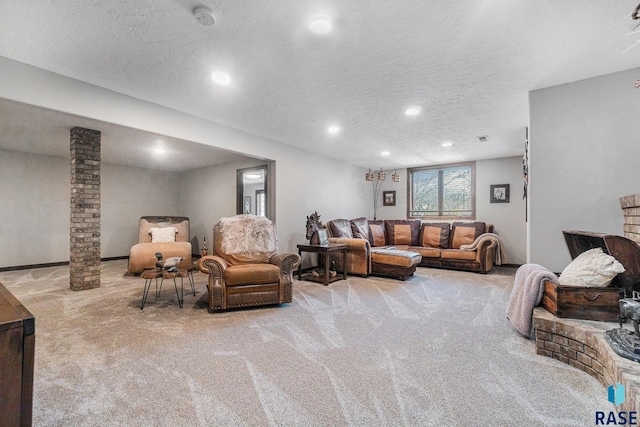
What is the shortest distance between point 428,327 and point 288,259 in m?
1.71

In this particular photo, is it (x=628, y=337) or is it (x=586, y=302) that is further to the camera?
(x=586, y=302)

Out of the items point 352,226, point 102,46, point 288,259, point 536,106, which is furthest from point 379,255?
point 102,46

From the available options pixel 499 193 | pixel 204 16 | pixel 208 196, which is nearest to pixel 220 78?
pixel 204 16

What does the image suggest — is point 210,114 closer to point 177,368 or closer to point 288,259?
point 288,259

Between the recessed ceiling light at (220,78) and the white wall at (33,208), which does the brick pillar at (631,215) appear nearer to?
the recessed ceiling light at (220,78)

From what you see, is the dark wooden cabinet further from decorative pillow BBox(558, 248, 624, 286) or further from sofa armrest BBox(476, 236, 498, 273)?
sofa armrest BBox(476, 236, 498, 273)

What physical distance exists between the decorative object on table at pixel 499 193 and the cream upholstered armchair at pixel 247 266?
496cm

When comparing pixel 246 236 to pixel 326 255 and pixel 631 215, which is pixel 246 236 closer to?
pixel 326 255

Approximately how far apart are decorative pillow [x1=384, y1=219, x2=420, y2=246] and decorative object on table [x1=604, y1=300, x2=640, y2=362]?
15.1ft

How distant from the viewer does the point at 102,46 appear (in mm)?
2256

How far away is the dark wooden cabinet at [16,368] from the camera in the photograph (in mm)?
821

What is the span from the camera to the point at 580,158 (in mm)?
2668

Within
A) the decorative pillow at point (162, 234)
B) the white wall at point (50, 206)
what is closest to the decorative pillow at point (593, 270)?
the decorative pillow at point (162, 234)

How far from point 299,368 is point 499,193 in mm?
5966
